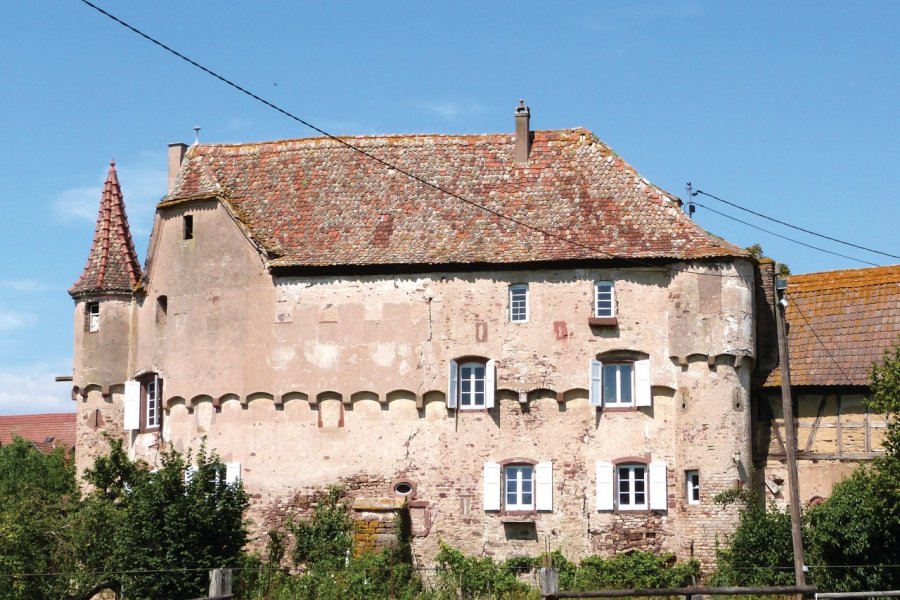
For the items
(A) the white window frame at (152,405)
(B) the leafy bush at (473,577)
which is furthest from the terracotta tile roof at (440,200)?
(B) the leafy bush at (473,577)

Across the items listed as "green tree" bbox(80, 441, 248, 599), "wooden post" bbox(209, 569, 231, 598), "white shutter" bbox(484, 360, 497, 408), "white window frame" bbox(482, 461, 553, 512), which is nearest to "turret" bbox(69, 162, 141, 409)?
"green tree" bbox(80, 441, 248, 599)

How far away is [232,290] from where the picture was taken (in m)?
41.8

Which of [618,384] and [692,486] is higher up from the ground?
[618,384]

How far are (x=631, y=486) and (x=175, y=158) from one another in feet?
55.2

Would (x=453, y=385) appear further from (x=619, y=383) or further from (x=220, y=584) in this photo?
(x=220, y=584)

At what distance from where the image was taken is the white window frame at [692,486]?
126 ft

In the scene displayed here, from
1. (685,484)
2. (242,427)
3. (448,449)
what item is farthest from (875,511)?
(242,427)

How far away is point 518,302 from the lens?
40344 millimetres

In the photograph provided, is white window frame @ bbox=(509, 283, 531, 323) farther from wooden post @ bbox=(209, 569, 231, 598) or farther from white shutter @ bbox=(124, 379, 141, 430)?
wooden post @ bbox=(209, 569, 231, 598)

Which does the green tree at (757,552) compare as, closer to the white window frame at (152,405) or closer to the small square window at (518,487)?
the small square window at (518,487)

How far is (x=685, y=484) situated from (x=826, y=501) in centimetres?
381

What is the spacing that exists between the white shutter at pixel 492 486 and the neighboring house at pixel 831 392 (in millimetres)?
6866

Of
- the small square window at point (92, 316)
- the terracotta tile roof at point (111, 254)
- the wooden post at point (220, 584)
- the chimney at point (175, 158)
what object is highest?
the chimney at point (175, 158)

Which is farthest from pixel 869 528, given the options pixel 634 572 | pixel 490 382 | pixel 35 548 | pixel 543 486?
pixel 35 548
